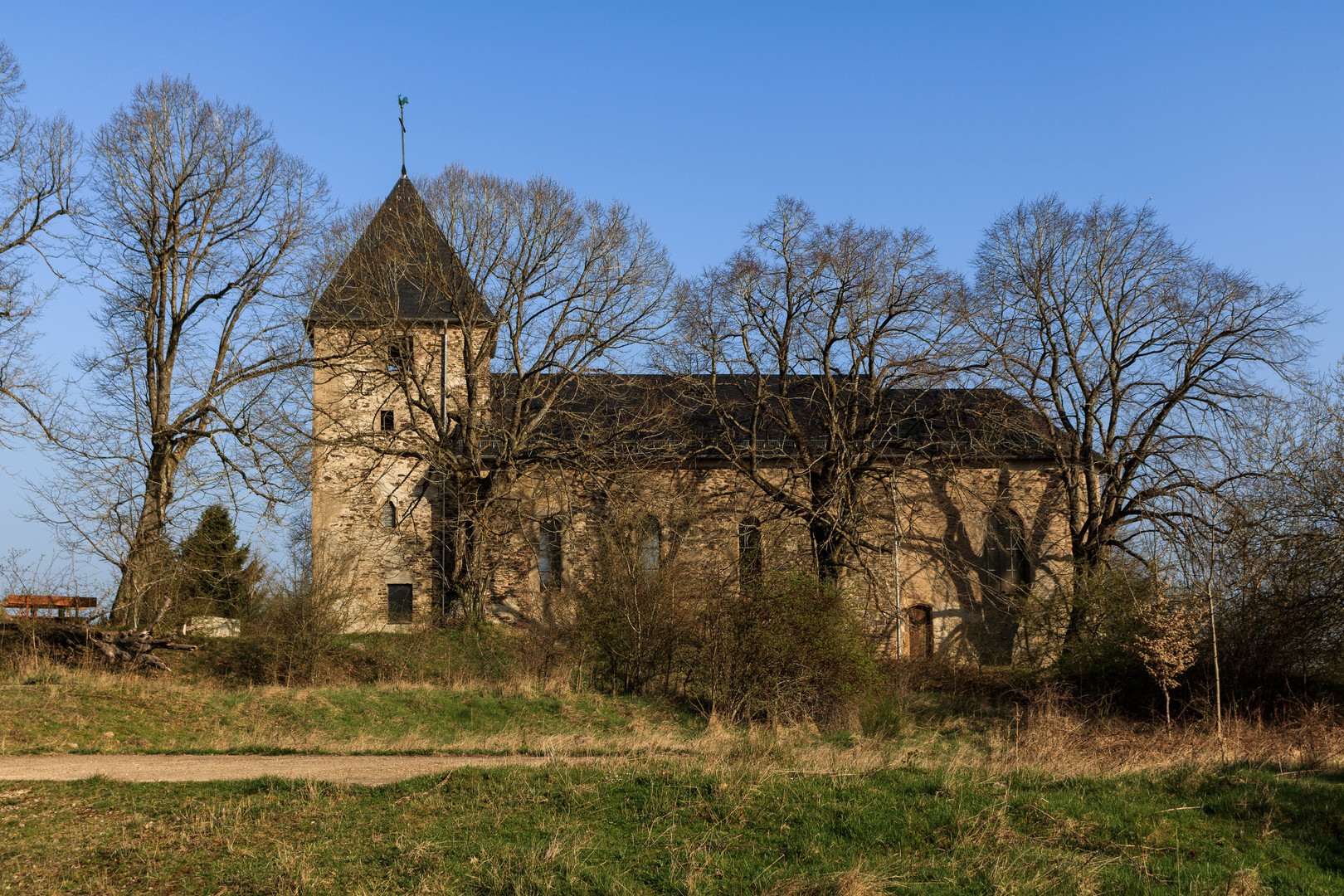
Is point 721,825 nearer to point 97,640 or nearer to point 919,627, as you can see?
point 97,640

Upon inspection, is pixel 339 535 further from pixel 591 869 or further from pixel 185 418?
pixel 591 869

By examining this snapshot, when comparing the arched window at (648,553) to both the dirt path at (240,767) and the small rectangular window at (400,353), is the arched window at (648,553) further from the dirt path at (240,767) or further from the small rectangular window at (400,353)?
the dirt path at (240,767)

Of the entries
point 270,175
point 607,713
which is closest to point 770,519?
point 607,713

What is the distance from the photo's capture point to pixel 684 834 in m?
8.29

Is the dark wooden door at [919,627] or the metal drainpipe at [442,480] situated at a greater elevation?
the metal drainpipe at [442,480]

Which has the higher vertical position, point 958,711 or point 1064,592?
point 1064,592

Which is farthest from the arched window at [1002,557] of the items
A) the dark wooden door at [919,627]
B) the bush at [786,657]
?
the bush at [786,657]

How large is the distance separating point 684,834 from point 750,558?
420 inches

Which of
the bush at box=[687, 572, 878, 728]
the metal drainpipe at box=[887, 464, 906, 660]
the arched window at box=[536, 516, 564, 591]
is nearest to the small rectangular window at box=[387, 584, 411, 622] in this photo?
the arched window at box=[536, 516, 564, 591]

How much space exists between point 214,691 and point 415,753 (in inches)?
261

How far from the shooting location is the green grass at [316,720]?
43.7ft

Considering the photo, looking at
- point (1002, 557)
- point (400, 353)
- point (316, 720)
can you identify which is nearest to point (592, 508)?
point (400, 353)

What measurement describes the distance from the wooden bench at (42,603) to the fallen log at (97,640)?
0.24m

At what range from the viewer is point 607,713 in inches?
688
